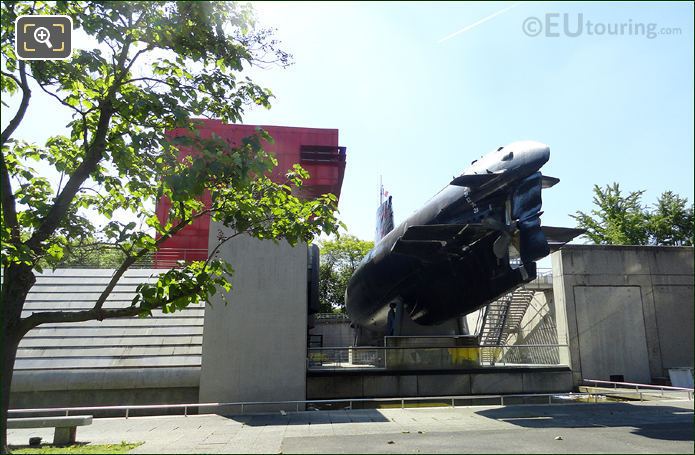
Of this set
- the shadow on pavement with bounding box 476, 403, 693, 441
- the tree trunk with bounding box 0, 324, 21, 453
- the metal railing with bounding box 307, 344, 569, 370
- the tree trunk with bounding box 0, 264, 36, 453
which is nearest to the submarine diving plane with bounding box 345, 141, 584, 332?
the metal railing with bounding box 307, 344, 569, 370

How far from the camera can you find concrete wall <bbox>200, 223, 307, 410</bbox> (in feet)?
48.2

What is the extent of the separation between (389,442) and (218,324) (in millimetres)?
8245

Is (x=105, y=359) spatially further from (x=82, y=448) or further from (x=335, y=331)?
(x=335, y=331)

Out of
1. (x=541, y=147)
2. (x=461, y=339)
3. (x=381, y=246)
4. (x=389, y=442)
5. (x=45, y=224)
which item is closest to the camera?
(x=45, y=224)

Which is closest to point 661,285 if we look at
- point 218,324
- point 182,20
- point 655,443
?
point 655,443

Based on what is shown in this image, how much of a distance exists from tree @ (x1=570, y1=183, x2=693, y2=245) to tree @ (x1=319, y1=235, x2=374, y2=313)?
86.6 ft

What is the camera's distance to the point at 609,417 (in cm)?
1122

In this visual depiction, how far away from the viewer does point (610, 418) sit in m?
11.1

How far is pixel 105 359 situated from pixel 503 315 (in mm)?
20884

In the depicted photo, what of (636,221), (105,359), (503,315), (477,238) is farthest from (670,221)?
(105,359)

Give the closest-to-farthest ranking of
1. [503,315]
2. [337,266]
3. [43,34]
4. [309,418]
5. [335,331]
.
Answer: [43,34] → [309,418] → [503,315] → [335,331] → [337,266]

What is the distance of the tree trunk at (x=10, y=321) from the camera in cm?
737

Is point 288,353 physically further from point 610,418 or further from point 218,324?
point 610,418

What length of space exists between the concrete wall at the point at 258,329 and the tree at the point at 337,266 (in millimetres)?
40902
